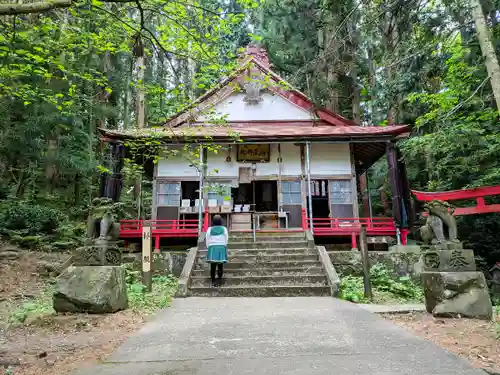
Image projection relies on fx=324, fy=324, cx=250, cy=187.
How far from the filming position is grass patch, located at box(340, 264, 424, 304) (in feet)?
21.1

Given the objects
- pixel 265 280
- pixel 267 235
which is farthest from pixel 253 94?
pixel 265 280

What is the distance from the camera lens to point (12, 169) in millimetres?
14008

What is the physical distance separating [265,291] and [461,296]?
12.0ft

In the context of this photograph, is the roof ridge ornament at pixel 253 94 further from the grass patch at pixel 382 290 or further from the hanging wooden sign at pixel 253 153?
the grass patch at pixel 382 290

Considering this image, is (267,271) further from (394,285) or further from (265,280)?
(394,285)

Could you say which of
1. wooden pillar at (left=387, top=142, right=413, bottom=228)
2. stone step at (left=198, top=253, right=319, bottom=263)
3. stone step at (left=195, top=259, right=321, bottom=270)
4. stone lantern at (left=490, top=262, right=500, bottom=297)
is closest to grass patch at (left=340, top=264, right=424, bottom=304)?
stone step at (left=195, top=259, right=321, bottom=270)

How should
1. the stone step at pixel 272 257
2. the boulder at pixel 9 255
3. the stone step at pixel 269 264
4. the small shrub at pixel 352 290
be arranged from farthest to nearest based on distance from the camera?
the boulder at pixel 9 255
the stone step at pixel 272 257
the stone step at pixel 269 264
the small shrub at pixel 352 290

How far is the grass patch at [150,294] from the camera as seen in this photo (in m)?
5.52

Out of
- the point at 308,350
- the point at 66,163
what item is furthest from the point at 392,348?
the point at 66,163

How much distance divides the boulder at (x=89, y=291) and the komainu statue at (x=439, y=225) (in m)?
4.89

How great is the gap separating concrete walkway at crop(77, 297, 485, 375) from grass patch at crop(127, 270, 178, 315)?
72 cm

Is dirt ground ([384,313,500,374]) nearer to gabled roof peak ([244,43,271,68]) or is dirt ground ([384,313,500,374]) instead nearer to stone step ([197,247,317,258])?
stone step ([197,247,317,258])

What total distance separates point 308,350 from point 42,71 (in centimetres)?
589

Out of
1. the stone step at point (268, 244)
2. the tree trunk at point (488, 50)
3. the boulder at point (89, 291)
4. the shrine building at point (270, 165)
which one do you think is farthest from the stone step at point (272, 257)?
the tree trunk at point (488, 50)
